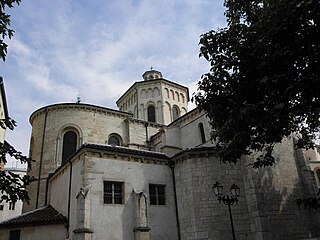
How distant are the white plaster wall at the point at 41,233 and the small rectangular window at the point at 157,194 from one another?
5.22 m

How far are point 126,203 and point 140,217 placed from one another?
1130 mm

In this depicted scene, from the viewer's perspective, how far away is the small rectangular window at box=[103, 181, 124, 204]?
53.3ft

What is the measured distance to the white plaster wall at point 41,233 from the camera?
53.8ft

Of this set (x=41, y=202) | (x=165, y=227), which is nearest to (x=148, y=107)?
(x=41, y=202)

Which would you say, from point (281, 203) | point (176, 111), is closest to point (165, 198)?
point (281, 203)

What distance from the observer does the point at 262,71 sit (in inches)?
396

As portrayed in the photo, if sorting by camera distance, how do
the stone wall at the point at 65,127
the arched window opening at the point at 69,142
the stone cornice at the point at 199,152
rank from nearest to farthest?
the stone cornice at the point at 199,152 → the stone wall at the point at 65,127 → the arched window opening at the point at 69,142

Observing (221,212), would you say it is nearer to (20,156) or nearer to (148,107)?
(20,156)

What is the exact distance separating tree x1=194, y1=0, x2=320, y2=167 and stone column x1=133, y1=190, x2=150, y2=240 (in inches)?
261

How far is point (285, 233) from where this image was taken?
16984mm

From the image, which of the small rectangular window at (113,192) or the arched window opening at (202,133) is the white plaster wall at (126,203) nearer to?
the small rectangular window at (113,192)

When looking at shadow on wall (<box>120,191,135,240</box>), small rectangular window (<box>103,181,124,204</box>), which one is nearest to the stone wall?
small rectangular window (<box>103,181,124,204</box>)

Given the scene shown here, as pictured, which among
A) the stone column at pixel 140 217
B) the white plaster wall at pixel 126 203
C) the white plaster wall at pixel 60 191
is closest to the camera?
the white plaster wall at pixel 126 203

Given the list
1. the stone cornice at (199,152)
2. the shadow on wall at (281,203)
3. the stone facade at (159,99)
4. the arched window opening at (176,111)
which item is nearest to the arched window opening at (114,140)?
the stone facade at (159,99)
